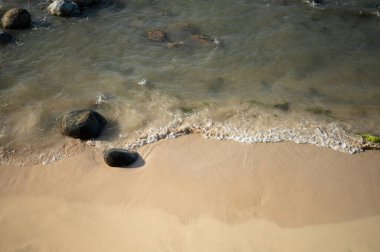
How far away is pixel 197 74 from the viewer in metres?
10.3

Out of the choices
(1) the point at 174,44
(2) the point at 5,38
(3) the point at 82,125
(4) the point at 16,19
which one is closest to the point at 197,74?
(1) the point at 174,44

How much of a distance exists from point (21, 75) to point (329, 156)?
8.52 m

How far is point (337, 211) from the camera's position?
21.9 ft

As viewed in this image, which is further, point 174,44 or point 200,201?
point 174,44

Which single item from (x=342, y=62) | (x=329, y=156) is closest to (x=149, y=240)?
(x=329, y=156)

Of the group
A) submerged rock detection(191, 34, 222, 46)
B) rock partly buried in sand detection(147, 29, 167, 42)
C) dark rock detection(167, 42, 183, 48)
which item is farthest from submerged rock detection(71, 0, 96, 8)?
submerged rock detection(191, 34, 222, 46)

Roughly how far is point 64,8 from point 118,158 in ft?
24.7

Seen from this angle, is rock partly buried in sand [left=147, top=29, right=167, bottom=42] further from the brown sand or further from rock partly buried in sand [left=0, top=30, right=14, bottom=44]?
the brown sand

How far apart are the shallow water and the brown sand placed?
58 cm

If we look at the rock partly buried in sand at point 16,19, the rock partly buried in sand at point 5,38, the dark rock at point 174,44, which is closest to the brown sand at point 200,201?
the dark rock at point 174,44

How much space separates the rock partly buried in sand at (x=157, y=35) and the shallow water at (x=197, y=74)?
0.25 metres

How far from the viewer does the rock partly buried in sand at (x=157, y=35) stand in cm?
1171

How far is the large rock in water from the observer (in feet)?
27.2

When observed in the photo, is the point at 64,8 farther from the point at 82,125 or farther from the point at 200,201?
the point at 200,201
